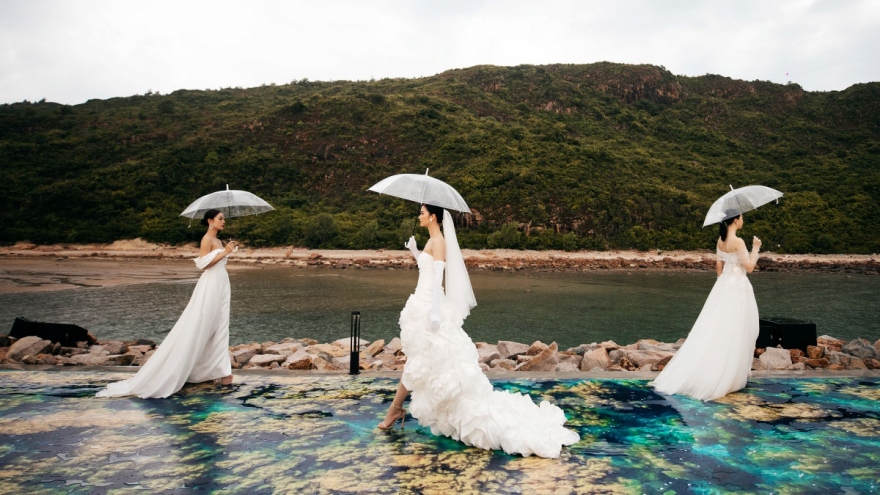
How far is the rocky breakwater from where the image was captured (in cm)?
873

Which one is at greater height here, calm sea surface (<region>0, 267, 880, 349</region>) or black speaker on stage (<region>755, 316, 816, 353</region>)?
black speaker on stage (<region>755, 316, 816, 353</region>)

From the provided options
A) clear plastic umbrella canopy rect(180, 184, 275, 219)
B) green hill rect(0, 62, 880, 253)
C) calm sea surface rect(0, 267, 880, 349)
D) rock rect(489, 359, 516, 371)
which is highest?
green hill rect(0, 62, 880, 253)

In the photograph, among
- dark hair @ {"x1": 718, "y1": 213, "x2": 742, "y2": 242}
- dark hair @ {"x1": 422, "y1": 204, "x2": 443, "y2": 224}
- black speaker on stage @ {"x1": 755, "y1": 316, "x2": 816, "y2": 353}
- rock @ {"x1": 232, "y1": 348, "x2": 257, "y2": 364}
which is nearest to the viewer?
dark hair @ {"x1": 422, "y1": 204, "x2": 443, "y2": 224}

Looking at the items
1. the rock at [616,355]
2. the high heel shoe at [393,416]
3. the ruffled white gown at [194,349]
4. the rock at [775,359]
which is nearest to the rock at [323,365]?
the ruffled white gown at [194,349]

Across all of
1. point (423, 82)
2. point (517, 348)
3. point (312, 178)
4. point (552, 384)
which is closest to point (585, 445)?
point (552, 384)

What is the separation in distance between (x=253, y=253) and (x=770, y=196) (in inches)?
1569

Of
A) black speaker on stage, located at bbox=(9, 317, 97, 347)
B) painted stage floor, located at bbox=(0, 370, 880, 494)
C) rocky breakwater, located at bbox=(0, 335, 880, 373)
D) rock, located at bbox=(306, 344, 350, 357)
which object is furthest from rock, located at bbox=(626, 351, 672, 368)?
black speaker on stage, located at bbox=(9, 317, 97, 347)

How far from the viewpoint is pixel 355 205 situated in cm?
5103

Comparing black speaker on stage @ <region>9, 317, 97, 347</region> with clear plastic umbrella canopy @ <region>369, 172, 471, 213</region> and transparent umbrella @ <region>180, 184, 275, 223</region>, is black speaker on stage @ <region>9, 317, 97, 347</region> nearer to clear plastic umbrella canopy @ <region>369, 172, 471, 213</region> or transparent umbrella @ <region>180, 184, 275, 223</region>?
transparent umbrella @ <region>180, 184, 275, 223</region>

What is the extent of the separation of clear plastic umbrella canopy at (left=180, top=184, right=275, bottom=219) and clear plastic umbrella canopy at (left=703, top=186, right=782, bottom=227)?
18.1 ft

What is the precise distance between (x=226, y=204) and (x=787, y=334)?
952cm

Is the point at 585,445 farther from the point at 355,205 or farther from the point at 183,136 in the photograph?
the point at 183,136

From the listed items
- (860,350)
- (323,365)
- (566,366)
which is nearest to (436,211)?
(323,365)

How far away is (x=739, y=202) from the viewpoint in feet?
20.9
